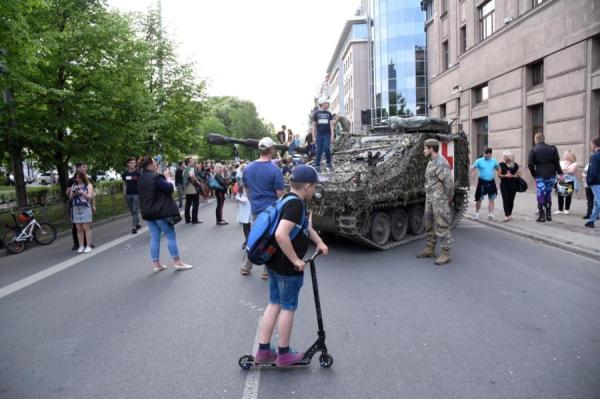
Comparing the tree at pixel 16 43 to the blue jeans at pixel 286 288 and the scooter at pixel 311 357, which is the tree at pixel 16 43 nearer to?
the blue jeans at pixel 286 288

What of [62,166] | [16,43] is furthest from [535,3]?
[62,166]

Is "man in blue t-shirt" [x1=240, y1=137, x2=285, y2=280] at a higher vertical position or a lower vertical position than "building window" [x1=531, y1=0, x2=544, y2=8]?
lower

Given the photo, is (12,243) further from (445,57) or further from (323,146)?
(445,57)

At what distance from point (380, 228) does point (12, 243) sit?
7627 mm

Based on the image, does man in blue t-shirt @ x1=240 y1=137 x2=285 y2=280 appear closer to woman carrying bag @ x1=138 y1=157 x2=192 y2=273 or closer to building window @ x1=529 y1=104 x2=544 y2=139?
woman carrying bag @ x1=138 y1=157 x2=192 y2=273

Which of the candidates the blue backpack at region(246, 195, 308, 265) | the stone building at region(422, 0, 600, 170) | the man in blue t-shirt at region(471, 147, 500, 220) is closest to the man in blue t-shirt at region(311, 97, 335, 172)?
the man in blue t-shirt at region(471, 147, 500, 220)

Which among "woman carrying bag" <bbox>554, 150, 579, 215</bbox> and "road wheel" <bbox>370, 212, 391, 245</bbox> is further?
"woman carrying bag" <bbox>554, 150, 579, 215</bbox>

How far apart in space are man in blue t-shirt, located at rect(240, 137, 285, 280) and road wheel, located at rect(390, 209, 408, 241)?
3721 millimetres

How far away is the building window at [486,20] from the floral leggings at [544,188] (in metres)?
13.2

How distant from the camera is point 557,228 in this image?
407 inches

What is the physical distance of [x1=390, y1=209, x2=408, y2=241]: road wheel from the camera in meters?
9.35

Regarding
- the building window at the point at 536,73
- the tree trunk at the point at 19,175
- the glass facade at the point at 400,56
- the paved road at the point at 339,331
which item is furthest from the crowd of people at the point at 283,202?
the glass facade at the point at 400,56

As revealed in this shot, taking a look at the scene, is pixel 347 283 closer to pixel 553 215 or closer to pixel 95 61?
pixel 553 215

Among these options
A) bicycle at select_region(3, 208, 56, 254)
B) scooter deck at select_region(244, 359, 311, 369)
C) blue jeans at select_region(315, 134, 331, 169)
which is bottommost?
scooter deck at select_region(244, 359, 311, 369)
